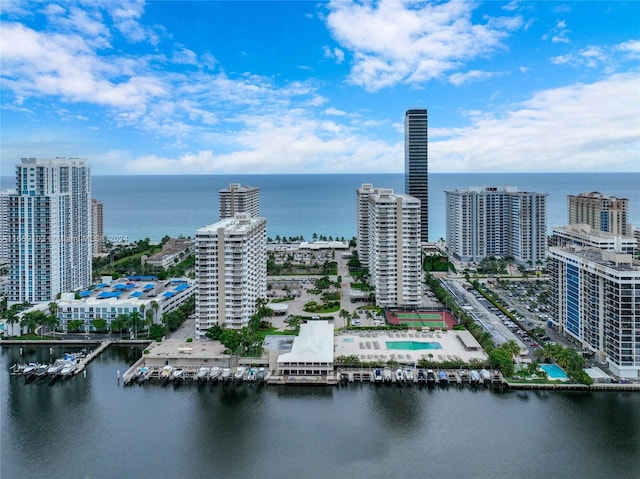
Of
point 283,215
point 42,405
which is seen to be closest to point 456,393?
point 42,405

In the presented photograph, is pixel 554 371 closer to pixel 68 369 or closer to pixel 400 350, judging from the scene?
pixel 400 350

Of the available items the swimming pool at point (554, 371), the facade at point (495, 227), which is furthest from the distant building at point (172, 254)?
the swimming pool at point (554, 371)

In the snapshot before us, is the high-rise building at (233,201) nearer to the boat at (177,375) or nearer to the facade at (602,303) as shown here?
the boat at (177,375)

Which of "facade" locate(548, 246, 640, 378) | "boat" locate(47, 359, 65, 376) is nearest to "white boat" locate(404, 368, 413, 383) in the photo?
"facade" locate(548, 246, 640, 378)

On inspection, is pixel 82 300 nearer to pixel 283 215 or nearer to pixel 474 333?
pixel 474 333

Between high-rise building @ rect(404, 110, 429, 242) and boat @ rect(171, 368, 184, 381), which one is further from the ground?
high-rise building @ rect(404, 110, 429, 242)

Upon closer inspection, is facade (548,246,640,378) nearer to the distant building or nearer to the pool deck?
the pool deck

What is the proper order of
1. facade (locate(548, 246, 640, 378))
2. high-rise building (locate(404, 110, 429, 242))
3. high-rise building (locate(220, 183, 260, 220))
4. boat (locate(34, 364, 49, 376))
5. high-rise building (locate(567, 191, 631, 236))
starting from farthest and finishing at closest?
high-rise building (locate(404, 110, 429, 242))
high-rise building (locate(220, 183, 260, 220))
high-rise building (locate(567, 191, 631, 236))
boat (locate(34, 364, 49, 376))
facade (locate(548, 246, 640, 378))
